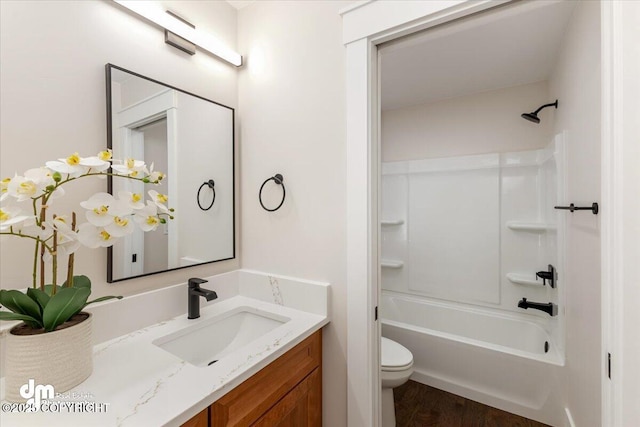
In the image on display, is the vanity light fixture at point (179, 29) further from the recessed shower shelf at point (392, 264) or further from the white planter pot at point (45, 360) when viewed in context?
the recessed shower shelf at point (392, 264)

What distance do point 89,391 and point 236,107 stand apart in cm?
135

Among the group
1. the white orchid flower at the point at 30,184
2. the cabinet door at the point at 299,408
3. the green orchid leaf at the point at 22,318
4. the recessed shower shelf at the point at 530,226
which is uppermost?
the white orchid flower at the point at 30,184

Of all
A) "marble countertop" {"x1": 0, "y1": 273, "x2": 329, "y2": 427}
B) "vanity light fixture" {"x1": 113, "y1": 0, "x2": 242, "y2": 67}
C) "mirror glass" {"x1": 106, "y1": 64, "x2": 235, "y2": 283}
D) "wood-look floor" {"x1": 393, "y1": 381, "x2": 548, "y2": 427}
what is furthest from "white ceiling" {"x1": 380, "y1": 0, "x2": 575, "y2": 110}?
"wood-look floor" {"x1": 393, "y1": 381, "x2": 548, "y2": 427}

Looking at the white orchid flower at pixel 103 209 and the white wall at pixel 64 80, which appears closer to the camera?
the white orchid flower at pixel 103 209

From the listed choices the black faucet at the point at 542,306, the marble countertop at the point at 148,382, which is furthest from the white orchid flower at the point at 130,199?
the black faucet at the point at 542,306

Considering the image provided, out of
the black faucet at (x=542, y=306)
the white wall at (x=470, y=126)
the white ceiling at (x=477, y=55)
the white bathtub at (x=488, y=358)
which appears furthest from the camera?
the white wall at (x=470, y=126)

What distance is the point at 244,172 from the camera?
1.53m

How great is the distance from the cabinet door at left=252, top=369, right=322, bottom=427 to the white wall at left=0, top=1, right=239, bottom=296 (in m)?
0.71

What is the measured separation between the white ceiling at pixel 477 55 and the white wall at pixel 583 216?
0.13 m

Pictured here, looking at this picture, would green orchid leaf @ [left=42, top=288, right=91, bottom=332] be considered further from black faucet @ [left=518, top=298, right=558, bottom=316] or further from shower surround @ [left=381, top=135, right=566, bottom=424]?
black faucet @ [left=518, top=298, right=558, bottom=316]

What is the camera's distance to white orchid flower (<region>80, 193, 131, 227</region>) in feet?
2.39

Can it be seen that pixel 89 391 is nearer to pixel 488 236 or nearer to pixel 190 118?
pixel 190 118

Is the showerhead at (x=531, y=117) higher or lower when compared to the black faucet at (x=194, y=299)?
higher

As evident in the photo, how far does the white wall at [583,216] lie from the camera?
1.12m
